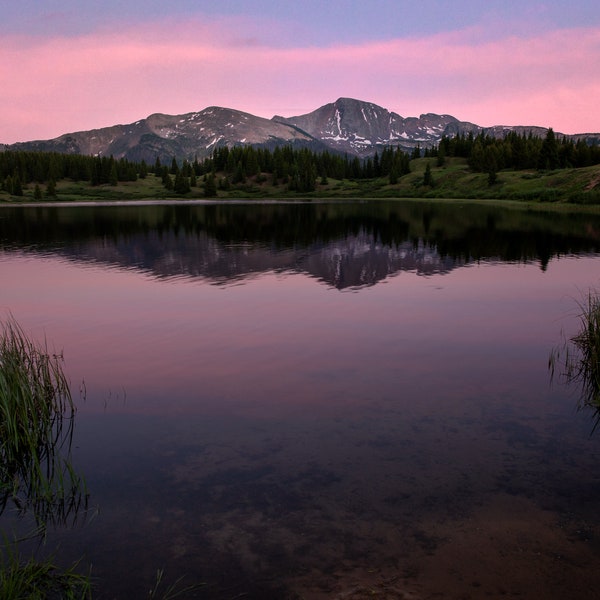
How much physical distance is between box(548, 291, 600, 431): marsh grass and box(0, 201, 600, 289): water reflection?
18143 mm

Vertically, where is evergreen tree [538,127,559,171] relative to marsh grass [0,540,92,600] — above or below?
above

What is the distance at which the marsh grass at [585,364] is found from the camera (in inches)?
691

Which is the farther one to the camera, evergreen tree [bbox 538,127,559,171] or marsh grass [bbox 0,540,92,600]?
evergreen tree [bbox 538,127,559,171]

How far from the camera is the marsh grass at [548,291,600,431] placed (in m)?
17.6

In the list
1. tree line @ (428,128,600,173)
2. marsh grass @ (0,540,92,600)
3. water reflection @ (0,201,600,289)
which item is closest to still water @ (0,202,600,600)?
marsh grass @ (0,540,92,600)

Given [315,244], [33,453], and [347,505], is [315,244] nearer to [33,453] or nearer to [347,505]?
[33,453]

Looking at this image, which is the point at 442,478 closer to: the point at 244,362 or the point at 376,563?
the point at 376,563

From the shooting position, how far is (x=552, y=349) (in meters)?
22.5

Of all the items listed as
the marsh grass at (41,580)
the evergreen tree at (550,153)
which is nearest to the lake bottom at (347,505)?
the marsh grass at (41,580)

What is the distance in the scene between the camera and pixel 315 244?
62.5 metres

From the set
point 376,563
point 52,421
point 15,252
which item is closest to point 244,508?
point 376,563

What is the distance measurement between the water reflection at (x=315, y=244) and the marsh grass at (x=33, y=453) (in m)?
25.5

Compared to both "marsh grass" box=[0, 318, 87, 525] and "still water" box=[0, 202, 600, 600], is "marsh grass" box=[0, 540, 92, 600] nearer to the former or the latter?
"still water" box=[0, 202, 600, 600]

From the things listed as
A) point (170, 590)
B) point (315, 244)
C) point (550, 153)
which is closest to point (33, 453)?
point (170, 590)
